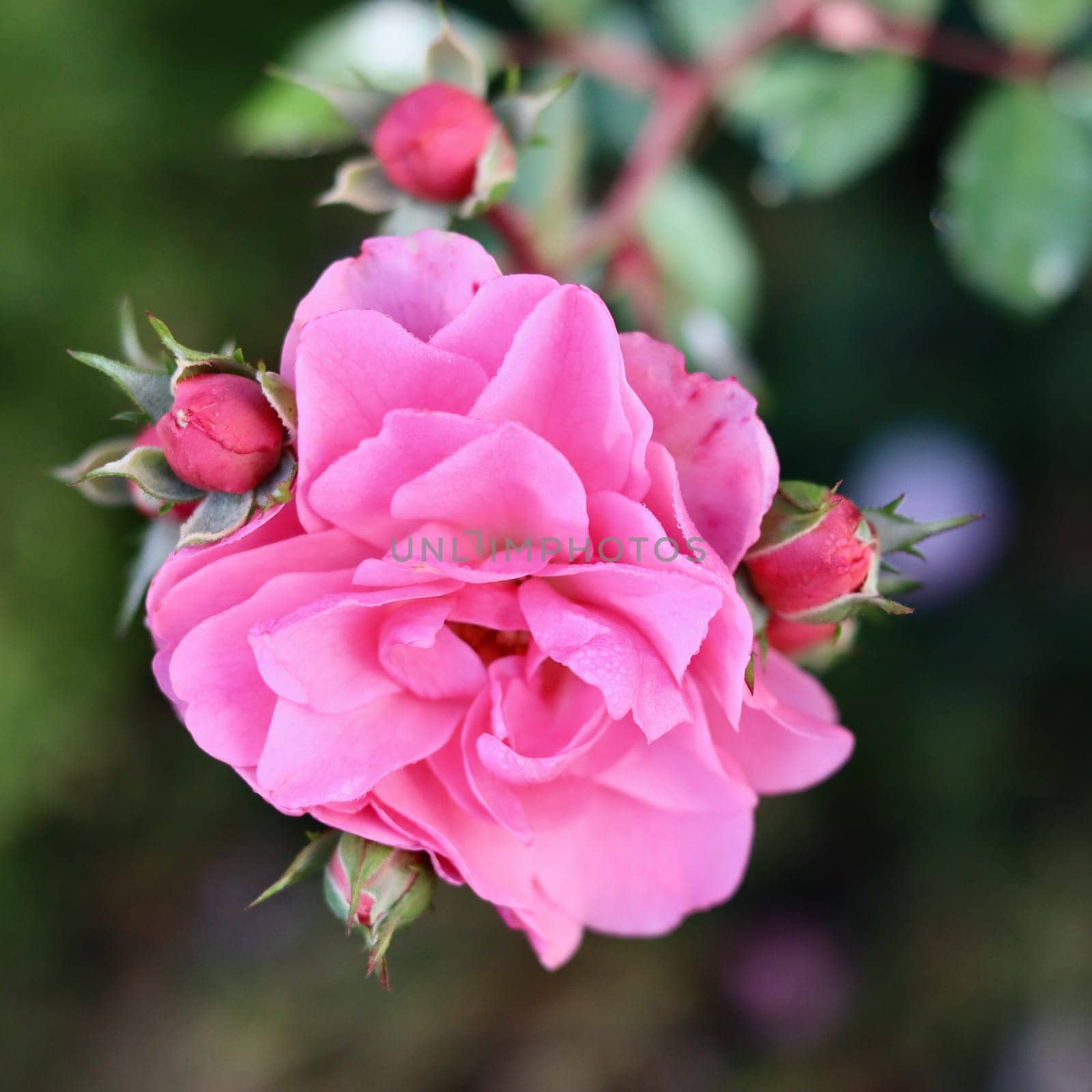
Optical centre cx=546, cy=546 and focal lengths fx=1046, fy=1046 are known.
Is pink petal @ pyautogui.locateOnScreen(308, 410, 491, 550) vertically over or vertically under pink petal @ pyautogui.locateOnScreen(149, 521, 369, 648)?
over

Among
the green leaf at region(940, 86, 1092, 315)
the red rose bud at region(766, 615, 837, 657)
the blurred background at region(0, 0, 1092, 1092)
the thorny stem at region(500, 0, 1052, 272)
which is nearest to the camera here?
the red rose bud at region(766, 615, 837, 657)

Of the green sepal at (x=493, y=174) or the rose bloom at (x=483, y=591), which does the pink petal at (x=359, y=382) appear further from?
the green sepal at (x=493, y=174)

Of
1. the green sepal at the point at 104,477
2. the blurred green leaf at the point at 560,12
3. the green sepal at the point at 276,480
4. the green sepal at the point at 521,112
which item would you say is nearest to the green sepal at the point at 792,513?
the green sepal at the point at 276,480

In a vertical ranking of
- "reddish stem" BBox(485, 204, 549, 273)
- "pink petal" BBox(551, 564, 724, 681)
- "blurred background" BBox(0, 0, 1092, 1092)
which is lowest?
"blurred background" BBox(0, 0, 1092, 1092)

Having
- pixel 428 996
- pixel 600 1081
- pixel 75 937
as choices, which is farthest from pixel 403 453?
pixel 75 937

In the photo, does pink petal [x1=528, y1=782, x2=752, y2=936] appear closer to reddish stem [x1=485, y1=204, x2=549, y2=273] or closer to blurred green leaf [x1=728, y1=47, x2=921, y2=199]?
reddish stem [x1=485, y1=204, x2=549, y2=273]

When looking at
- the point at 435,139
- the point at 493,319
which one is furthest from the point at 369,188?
the point at 493,319

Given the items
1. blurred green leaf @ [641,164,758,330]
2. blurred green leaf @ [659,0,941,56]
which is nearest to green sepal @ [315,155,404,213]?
blurred green leaf @ [641,164,758,330]
